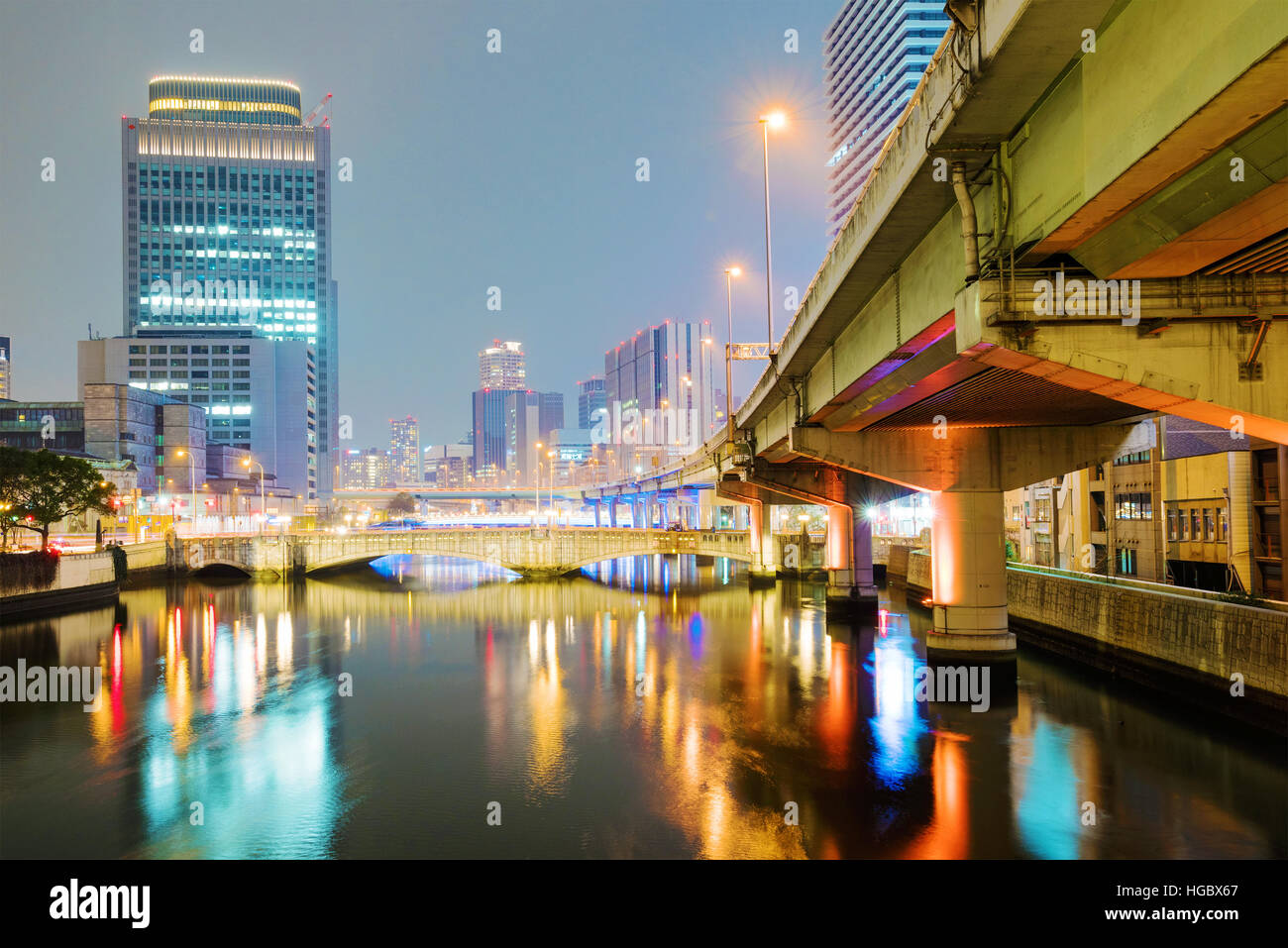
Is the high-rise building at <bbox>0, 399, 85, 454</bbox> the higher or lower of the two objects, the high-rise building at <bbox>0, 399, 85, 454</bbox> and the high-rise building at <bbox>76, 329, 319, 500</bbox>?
the lower

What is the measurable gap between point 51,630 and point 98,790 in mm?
30070

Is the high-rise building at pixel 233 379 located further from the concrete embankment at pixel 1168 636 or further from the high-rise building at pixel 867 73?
the concrete embankment at pixel 1168 636

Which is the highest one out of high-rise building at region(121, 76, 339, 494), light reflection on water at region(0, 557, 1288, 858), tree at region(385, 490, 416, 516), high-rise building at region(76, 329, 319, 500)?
high-rise building at region(121, 76, 339, 494)

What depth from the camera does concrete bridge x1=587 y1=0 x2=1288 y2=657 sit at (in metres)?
7.34

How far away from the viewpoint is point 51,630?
42844mm

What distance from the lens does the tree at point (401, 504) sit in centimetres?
17200

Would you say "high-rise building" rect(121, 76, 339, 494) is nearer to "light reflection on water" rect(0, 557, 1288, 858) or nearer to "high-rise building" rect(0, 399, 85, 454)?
"high-rise building" rect(0, 399, 85, 454)

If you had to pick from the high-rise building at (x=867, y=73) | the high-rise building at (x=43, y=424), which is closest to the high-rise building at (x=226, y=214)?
the high-rise building at (x=43, y=424)

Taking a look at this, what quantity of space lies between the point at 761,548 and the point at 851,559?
1703 cm

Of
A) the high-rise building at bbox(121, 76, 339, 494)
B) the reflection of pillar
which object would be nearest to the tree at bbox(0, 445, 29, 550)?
the reflection of pillar

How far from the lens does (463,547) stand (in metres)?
65.9

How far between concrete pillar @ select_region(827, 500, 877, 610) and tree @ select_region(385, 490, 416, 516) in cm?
13859

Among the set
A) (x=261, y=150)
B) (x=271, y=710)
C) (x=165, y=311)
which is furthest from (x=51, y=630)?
(x=261, y=150)

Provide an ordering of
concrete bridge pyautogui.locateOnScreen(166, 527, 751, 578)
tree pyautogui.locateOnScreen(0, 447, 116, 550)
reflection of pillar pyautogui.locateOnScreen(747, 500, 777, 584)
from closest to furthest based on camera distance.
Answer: tree pyautogui.locateOnScreen(0, 447, 116, 550), reflection of pillar pyautogui.locateOnScreen(747, 500, 777, 584), concrete bridge pyautogui.locateOnScreen(166, 527, 751, 578)
